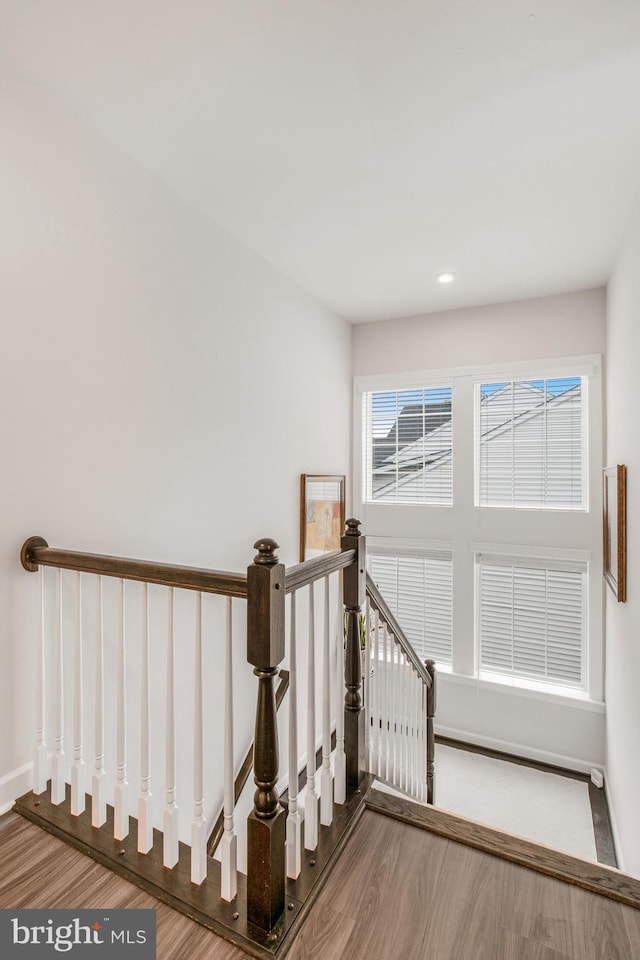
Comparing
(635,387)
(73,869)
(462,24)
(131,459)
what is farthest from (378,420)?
(73,869)

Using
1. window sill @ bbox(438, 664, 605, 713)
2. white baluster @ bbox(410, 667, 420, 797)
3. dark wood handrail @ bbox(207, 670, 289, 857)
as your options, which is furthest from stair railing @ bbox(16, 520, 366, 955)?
window sill @ bbox(438, 664, 605, 713)

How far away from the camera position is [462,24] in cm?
147

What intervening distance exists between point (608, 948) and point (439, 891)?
41 centimetres

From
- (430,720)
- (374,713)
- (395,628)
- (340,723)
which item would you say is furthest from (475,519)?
(340,723)

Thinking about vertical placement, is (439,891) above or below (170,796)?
below

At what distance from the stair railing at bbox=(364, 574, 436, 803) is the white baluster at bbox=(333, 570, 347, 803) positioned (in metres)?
0.48

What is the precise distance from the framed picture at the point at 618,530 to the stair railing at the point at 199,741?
166 centimetres

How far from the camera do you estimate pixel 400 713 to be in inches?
108

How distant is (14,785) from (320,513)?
96.2 inches

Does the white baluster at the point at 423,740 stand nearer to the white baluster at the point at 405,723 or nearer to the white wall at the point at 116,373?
the white baluster at the point at 405,723

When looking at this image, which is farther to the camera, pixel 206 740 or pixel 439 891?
pixel 206 740

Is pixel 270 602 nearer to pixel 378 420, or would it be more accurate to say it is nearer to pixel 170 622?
pixel 170 622

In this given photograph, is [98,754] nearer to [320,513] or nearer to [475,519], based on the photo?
[320,513]

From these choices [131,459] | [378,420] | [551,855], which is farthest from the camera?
[378,420]
